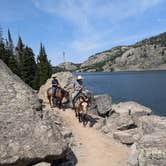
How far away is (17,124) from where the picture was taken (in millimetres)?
10914

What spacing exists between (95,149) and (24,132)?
4153 millimetres

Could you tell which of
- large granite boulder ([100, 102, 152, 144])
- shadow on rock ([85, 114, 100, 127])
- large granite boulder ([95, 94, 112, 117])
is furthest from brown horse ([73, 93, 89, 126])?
large granite boulder ([95, 94, 112, 117])

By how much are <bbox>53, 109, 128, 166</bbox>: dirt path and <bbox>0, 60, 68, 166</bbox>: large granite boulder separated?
1841mm

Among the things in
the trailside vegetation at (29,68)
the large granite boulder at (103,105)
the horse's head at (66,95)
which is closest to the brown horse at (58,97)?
the horse's head at (66,95)

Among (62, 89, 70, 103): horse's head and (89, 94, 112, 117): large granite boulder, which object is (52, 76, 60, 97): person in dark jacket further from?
(89, 94, 112, 117): large granite boulder

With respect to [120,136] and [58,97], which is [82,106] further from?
[58,97]

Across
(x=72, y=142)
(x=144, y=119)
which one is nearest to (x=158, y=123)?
(x=144, y=119)

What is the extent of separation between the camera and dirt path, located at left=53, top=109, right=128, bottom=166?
11.8 metres

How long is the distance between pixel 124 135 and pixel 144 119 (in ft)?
7.88

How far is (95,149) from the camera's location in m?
13.1

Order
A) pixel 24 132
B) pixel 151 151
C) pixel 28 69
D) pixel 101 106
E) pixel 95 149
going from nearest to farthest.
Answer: pixel 151 151 → pixel 24 132 → pixel 95 149 → pixel 101 106 → pixel 28 69

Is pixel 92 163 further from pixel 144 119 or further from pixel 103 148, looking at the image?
pixel 144 119

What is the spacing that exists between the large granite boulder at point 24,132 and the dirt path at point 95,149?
1841 millimetres

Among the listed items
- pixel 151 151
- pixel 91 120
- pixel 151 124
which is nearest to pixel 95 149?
pixel 151 151
